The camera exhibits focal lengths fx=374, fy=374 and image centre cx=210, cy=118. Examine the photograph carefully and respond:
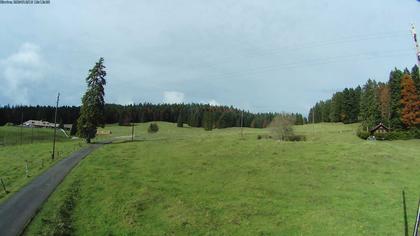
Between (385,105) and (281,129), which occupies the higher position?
(385,105)

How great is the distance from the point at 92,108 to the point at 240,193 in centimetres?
6122

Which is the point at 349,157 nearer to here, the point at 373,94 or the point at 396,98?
the point at 396,98

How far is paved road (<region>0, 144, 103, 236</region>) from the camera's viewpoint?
102 ft

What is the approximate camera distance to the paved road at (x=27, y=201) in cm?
3108

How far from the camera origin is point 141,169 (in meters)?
55.3

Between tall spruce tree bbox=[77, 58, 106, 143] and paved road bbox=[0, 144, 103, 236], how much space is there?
34.4 m

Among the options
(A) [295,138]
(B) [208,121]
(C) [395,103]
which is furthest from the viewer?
(B) [208,121]

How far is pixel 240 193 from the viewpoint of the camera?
41.1 m

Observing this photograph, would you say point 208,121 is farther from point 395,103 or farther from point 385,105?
point 395,103

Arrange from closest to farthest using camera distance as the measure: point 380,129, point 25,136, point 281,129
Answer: point 380,129
point 281,129
point 25,136

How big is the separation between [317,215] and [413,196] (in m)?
14.0

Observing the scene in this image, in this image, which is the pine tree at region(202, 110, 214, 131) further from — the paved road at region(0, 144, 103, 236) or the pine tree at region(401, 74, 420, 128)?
the paved road at region(0, 144, 103, 236)

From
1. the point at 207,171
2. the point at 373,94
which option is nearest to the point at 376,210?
the point at 207,171

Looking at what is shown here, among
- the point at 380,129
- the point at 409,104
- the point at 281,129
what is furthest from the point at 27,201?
the point at 409,104
